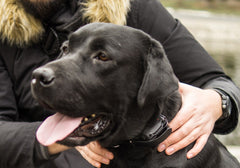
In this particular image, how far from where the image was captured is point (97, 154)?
241cm

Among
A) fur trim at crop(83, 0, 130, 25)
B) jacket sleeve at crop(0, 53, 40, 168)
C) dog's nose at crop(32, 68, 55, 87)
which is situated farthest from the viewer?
fur trim at crop(83, 0, 130, 25)

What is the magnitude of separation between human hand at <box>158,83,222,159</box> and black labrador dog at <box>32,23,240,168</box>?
51 millimetres

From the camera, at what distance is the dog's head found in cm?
205

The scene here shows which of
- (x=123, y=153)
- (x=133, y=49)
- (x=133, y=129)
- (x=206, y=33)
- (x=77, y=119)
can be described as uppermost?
(x=133, y=49)

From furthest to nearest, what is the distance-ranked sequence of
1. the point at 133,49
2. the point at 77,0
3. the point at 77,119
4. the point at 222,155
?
the point at 77,0 → the point at 222,155 → the point at 133,49 → the point at 77,119

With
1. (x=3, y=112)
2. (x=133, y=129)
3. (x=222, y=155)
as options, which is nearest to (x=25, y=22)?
(x=3, y=112)

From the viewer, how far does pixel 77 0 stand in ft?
9.58

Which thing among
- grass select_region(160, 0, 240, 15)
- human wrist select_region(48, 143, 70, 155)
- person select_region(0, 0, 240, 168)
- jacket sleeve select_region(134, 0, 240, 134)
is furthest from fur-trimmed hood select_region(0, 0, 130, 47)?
grass select_region(160, 0, 240, 15)

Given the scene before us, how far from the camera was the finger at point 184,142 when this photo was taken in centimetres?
229

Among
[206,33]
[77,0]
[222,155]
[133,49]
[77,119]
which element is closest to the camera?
[77,119]

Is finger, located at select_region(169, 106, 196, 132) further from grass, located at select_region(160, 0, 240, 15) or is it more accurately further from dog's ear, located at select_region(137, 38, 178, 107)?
grass, located at select_region(160, 0, 240, 15)

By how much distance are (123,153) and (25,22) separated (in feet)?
4.16

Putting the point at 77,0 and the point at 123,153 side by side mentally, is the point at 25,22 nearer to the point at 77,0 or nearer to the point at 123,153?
the point at 77,0

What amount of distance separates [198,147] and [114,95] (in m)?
0.66
